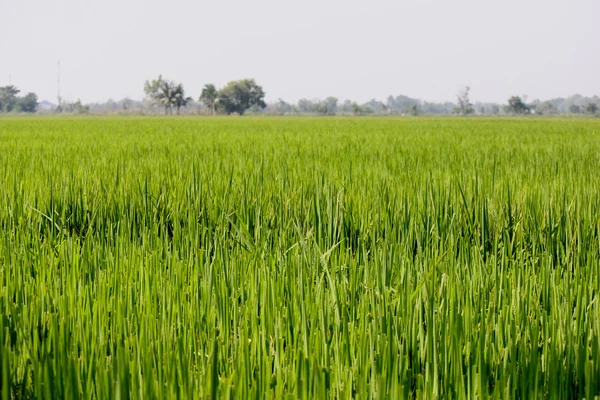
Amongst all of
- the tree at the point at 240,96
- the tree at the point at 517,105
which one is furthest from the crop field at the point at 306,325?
the tree at the point at 517,105

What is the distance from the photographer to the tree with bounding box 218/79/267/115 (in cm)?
10430

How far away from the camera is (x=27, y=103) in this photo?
129 meters

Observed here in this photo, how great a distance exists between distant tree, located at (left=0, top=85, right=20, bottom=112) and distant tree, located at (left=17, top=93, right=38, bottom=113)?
111 centimetres

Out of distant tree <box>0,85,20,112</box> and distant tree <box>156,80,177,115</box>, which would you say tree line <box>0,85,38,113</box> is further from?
distant tree <box>156,80,177,115</box>

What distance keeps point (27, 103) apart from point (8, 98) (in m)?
5.32

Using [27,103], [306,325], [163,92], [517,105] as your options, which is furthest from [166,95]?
[306,325]

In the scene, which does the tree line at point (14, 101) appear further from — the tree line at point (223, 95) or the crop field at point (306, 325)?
the crop field at point (306, 325)

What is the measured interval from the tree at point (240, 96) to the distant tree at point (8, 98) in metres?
48.1

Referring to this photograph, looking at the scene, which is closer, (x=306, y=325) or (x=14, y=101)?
(x=306, y=325)

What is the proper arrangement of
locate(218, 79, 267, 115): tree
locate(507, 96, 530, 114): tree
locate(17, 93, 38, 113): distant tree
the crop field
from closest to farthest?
1. the crop field
2. locate(218, 79, 267, 115): tree
3. locate(507, 96, 530, 114): tree
4. locate(17, 93, 38, 113): distant tree

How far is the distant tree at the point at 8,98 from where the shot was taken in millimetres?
127812

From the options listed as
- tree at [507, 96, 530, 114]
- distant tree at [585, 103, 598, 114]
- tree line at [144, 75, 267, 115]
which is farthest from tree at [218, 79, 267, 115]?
distant tree at [585, 103, 598, 114]

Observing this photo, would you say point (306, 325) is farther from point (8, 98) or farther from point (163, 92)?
point (8, 98)

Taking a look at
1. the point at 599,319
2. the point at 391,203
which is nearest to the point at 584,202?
the point at 391,203
